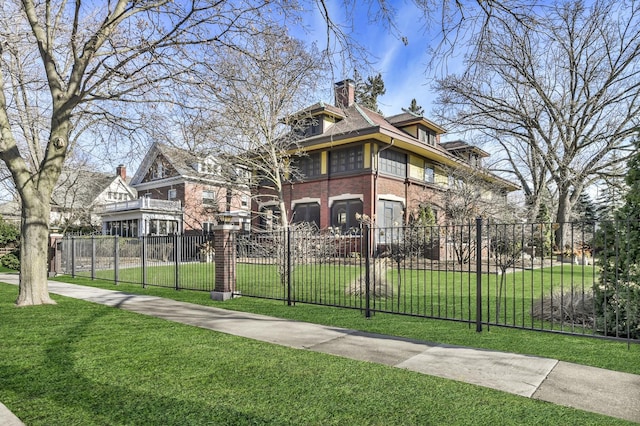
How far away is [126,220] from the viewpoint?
34.5 meters

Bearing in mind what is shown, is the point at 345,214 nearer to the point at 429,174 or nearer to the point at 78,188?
the point at 429,174

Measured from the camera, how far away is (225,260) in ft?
32.4

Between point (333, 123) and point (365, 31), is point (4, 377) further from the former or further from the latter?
point (333, 123)

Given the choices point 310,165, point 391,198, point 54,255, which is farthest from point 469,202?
point 54,255

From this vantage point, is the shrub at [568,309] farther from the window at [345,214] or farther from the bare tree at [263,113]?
the window at [345,214]

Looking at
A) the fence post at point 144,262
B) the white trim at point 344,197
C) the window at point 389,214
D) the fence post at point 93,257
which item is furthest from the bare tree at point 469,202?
the fence post at point 93,257

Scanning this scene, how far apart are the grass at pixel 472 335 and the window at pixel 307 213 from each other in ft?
45.6

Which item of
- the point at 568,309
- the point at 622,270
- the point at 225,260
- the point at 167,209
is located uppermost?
the point at 167,209

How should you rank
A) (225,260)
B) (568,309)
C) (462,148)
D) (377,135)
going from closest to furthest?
1. (568,309)
2. (225,260)
3. (377,135)
4. (462,148)

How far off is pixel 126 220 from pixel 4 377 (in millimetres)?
32918

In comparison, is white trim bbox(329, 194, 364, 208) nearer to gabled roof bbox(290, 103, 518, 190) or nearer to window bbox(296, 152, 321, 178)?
window bbox(296, 152, 321, 178)

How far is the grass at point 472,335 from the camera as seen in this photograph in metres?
5.05

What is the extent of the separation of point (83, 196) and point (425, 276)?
34.5 meters

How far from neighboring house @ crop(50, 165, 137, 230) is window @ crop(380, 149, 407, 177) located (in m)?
18.5
